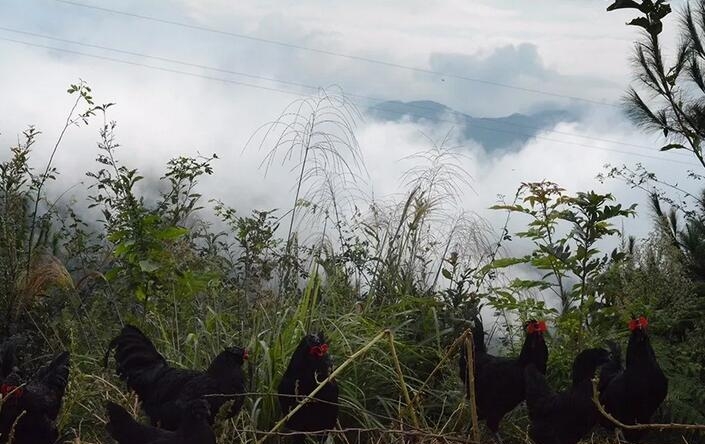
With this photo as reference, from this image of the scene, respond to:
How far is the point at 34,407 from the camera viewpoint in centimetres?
459

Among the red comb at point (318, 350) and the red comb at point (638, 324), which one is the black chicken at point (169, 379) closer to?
the red comb at point (318, 350)

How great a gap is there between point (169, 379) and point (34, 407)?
65cm

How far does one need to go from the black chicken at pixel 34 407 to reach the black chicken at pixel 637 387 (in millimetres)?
2666

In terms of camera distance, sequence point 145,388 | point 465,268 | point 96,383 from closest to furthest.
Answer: point 145,388 → point 96,383 → point 465,268

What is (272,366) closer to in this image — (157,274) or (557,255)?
(157,274)

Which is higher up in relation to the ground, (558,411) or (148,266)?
(148,266)

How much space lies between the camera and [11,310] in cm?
656

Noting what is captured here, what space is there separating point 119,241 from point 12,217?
1320mm

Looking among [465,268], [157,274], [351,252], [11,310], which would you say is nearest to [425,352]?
[465,268]

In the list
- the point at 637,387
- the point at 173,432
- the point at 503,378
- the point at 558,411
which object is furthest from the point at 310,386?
the point at 637,387

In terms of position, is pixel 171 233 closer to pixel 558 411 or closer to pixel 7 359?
pixel 7 359

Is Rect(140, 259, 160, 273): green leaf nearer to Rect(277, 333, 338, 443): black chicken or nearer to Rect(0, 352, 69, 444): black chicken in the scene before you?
Rect(0, 352, 69, 444): black chicken

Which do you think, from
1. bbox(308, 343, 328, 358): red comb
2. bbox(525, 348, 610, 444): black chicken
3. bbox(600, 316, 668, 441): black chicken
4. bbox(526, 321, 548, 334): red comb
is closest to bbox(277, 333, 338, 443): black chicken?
bbox(308, 343, 328, 358): red comb

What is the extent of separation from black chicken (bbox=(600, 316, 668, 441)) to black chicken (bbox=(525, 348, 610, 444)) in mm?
191
